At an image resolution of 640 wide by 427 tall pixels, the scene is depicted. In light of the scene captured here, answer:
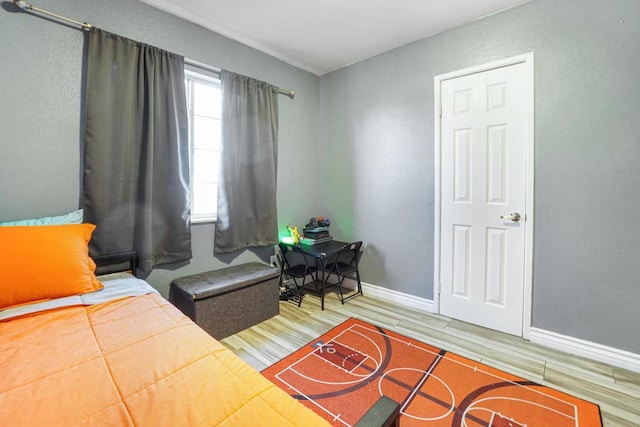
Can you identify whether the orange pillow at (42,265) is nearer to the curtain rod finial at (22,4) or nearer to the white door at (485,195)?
the curtain rod finial at (22,4)

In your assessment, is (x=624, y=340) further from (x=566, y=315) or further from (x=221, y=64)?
(x=221, y=64)

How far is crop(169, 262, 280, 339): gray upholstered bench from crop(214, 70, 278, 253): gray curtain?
14.9 inches

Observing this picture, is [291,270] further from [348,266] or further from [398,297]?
[398,297]

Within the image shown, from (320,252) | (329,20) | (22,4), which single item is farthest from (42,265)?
(329,20)

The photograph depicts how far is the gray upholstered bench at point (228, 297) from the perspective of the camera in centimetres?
219

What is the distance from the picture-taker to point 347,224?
11.4 feet

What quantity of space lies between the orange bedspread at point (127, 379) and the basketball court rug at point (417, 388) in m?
0.77

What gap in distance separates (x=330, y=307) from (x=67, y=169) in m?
2.41

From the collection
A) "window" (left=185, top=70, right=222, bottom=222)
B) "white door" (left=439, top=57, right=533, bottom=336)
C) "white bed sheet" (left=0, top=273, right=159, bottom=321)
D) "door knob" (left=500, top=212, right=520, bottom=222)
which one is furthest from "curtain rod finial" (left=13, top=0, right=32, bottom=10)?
"door knob" (left=500, top=212, right=520, bottom=222)

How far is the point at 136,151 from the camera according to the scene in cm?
218

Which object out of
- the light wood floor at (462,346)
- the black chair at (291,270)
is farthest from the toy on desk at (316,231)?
the light wood floor at (462,346)

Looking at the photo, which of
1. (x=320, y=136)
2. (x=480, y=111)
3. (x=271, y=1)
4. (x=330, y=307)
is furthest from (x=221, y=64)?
(x=330, y=307)

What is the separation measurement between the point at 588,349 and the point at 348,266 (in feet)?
6.66

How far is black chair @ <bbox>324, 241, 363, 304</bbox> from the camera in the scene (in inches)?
122
